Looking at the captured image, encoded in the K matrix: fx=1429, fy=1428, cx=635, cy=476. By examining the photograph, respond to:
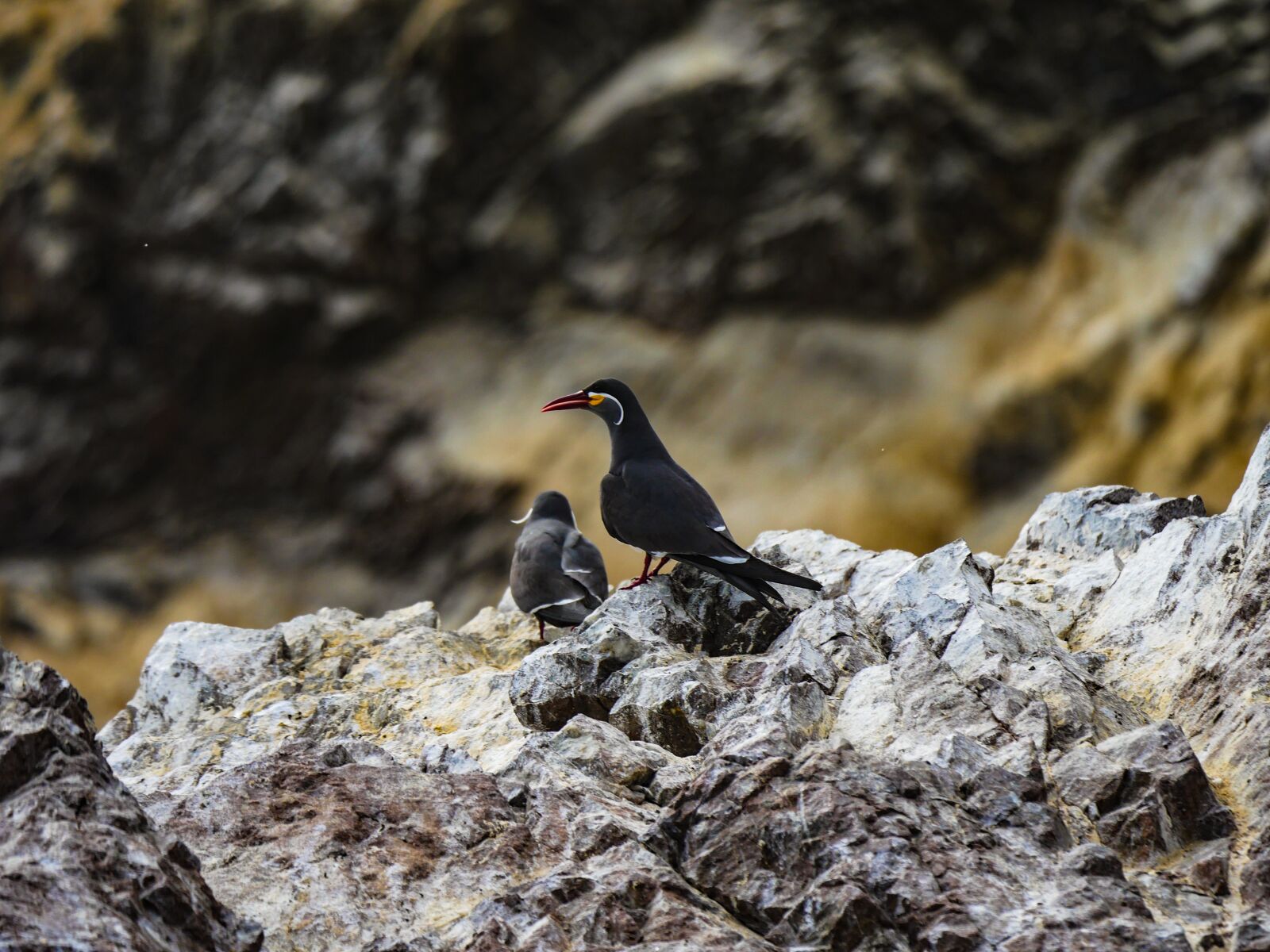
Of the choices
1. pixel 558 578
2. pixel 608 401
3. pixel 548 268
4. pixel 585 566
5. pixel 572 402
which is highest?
pixel 548 268

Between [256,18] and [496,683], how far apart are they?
2042 centimetres

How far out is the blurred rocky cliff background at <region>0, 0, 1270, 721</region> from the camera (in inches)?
840

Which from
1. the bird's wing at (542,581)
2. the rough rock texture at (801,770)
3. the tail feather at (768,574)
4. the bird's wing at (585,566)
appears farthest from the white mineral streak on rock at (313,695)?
the tail feather at (768,574)

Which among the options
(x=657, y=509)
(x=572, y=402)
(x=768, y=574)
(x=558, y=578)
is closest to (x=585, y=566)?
(x=558, y=578)

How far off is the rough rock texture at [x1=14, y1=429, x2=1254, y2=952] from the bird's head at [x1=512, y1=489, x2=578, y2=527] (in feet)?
7.75

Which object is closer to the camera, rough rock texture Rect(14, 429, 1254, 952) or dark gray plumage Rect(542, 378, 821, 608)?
rough rock texture Rect(14, 429, 1254, 952)

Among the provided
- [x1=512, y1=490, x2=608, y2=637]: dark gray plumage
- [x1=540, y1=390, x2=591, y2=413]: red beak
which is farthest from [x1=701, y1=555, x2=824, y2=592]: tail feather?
[x1=540, y1=390, x2=591, y2=413]: red beak

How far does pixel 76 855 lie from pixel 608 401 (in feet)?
16.9

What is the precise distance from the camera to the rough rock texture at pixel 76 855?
3.85 metres

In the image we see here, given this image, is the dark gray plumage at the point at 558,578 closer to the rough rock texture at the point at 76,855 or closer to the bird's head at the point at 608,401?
the bird's head at the point at 608,401

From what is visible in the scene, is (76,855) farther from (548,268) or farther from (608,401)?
(548,268)

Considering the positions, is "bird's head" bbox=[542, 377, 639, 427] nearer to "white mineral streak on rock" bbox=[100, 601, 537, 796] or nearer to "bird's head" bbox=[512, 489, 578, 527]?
"bird's head" bbox=[512, 489, 578, 527]

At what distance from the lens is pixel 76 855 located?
13.3 feet

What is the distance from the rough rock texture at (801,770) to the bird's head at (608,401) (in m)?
1.52
